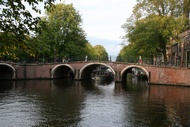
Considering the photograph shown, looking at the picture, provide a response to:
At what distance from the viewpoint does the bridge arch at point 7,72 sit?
42.9 meters

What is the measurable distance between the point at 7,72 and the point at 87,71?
14.6 meters

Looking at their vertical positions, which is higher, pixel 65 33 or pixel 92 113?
pixel 65 33

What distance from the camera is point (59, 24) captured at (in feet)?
163

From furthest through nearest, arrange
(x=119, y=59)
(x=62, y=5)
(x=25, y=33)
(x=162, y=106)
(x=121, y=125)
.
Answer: (x=62, y=5)
(x=119, y=59)
(x=162, y=106)
(x=121, y=125)
(x=25, y=33)

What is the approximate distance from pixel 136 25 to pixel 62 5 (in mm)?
19134

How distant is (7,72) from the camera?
44.0 meters

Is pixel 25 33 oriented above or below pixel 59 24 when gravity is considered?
below

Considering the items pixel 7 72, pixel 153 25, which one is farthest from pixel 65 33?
pixel 153 25

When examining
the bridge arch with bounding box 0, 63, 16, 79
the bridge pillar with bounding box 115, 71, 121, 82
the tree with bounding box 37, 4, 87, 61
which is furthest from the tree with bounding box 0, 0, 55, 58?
the tree with bounding box 37, 4, 87, 61

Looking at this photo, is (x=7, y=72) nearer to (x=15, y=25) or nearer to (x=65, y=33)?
(x=65, y=33)

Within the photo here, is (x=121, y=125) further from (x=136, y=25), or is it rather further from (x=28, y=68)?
(x=28, y=68)

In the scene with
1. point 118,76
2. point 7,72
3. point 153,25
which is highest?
point 153,25

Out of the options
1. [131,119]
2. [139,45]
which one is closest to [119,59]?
→ [139,45]

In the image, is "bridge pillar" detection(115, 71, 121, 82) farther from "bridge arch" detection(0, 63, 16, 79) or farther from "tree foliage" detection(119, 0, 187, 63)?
"bridge arch" detection(0, 63, 16, 79)
